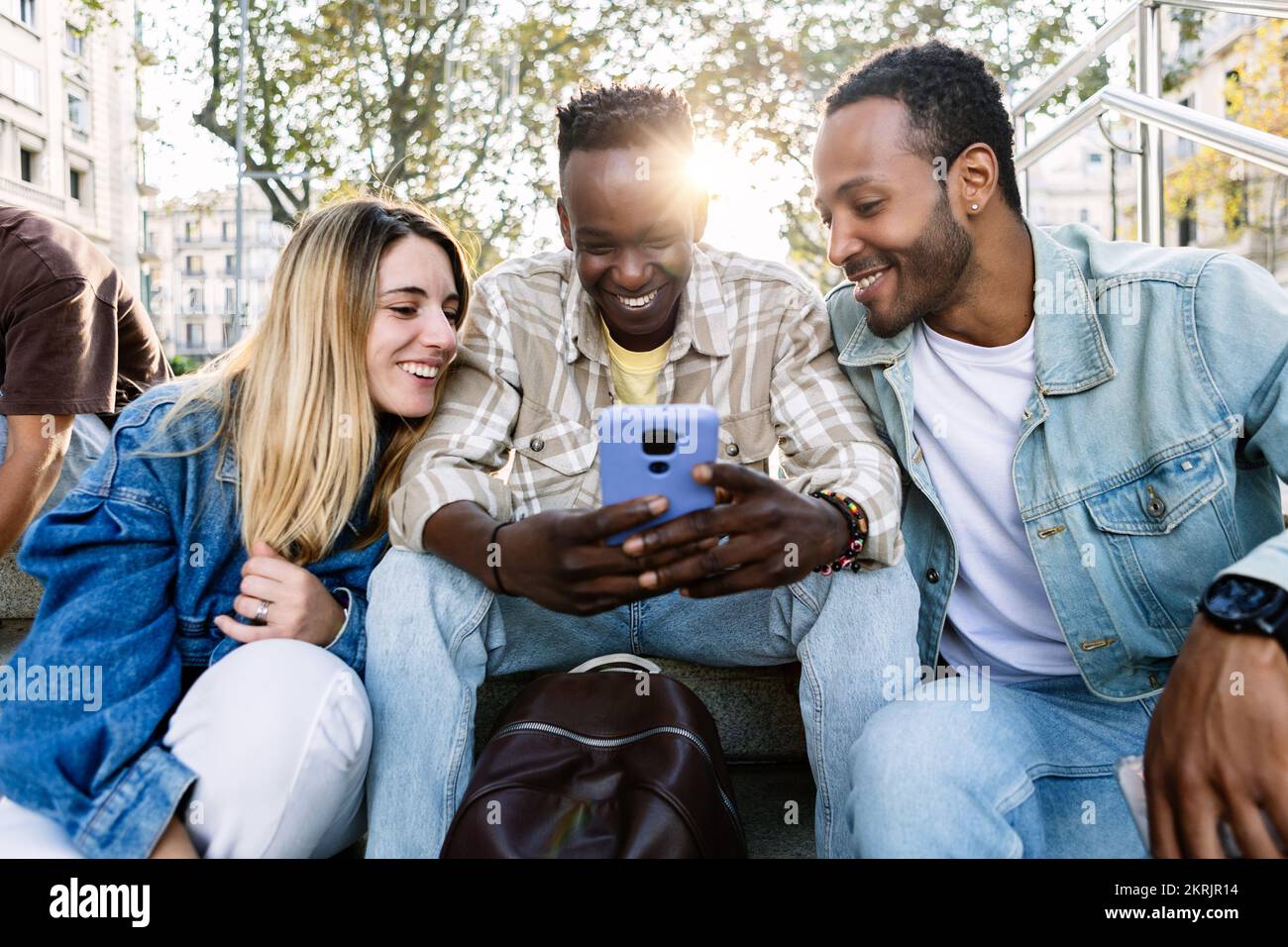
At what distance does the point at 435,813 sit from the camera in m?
1.87

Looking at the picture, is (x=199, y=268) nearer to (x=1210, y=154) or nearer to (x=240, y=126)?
(x=240, y=126)

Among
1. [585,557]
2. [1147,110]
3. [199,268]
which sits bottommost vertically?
[585,557]

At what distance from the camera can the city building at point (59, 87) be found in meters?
8.70

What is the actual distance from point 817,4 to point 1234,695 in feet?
39.6

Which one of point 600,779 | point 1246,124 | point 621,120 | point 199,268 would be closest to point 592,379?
point 621,120

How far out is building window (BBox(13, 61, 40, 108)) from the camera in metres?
9.21

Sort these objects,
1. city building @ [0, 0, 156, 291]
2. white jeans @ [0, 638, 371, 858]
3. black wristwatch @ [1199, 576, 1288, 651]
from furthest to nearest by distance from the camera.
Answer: city building @ [0, 0, 156, 291] → white jeans @ [0, 638, 371, 858] → black wristwatch @ [1199, 576, 1288, 651]

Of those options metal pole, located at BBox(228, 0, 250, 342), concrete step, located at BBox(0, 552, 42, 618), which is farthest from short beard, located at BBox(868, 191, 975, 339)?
metal pole, located at BBox(228, 0, 250, 342)

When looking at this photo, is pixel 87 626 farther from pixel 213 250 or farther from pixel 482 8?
pixel 213 250

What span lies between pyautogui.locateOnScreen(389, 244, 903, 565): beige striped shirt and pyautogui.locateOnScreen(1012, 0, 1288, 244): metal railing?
137 centimetres

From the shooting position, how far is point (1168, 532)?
7.07 feet

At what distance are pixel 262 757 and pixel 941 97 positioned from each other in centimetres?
208

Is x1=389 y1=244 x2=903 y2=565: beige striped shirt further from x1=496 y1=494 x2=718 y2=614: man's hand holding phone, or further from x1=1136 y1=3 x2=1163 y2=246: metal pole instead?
x1=1136 y1=3 x2=1163 y2=246: metal pole
